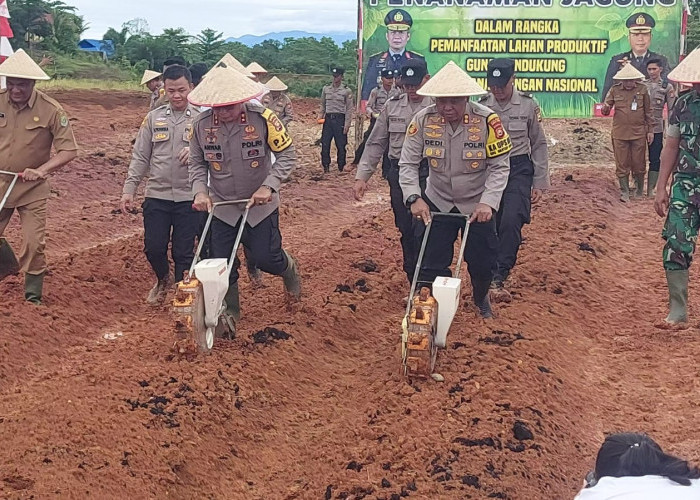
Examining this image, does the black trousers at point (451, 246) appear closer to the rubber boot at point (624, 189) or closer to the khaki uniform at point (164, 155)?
the khaki uniform at point (164, 155)

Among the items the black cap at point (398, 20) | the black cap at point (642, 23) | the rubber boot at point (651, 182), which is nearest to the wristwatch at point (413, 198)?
the rubber boot at point (651, 182)

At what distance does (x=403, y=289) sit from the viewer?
26.9 ft

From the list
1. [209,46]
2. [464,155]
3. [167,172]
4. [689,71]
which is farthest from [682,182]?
[209,46]

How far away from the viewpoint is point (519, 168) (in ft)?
24.1

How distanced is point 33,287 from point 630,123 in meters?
9.05

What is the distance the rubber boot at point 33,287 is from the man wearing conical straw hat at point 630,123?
8894 millimetres

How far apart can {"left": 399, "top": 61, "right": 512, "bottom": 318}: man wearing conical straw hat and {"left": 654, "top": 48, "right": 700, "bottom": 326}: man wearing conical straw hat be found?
1.23 metres

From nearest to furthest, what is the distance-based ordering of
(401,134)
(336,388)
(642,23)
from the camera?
(336,388) → (401,134) → (642,23)

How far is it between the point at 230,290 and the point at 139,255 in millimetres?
2886

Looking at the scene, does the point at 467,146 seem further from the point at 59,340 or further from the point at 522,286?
the point at 59,340

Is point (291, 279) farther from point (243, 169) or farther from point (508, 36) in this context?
point (508, 36)

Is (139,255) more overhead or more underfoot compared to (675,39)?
more underfoot

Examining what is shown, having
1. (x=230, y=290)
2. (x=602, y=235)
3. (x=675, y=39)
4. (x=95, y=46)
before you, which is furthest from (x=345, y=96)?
(x=95, y=46)

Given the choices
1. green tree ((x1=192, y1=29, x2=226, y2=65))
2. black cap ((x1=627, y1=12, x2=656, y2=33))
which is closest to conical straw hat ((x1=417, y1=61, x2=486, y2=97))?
black cap ((x1=627, y1=12, x2=656, y2=33))
